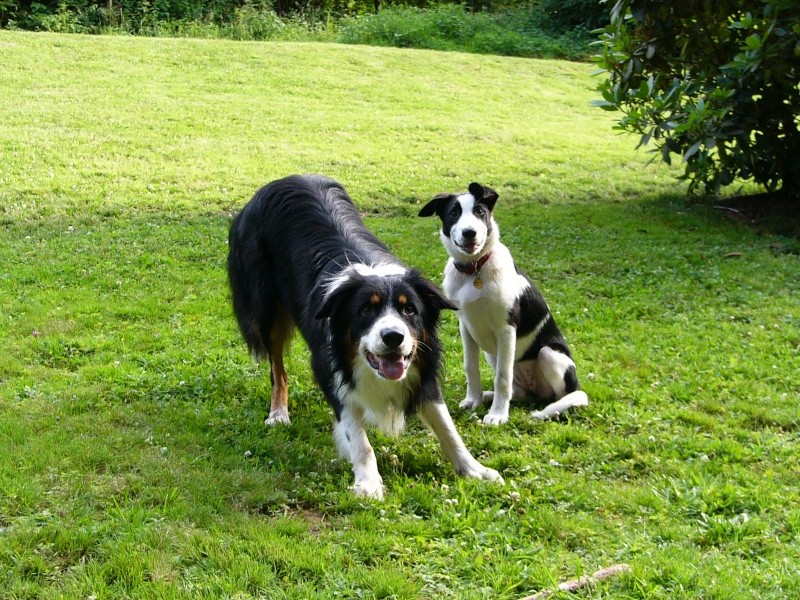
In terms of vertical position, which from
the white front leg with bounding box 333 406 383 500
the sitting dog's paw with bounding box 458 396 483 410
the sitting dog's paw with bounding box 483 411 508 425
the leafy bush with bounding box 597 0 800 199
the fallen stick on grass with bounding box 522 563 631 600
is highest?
the leafy bush with bounding box 597 0 800 199

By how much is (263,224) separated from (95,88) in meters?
11.7

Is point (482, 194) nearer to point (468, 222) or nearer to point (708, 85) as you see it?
point (468, 222)

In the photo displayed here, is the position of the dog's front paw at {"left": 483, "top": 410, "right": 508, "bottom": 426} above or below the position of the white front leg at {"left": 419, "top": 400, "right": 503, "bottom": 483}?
below

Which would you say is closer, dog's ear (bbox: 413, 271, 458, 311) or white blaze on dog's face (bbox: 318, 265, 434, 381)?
white blaze on dog's face (bbox: 318, 265, 434, 381)

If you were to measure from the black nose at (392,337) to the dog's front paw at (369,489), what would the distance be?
2.47 feet

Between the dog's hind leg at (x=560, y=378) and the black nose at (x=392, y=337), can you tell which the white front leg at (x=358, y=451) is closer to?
the black nose at (x=392, y=337)

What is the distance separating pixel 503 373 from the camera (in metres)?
5.43

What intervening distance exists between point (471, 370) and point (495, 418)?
0.47m

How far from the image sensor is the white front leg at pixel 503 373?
539 cm

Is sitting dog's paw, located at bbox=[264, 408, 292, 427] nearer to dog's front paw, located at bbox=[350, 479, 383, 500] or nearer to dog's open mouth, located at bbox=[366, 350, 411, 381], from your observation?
dog's front paw, located at bbox=[350, 479, 383, 500]

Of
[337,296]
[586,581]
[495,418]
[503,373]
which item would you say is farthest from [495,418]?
[586,581]

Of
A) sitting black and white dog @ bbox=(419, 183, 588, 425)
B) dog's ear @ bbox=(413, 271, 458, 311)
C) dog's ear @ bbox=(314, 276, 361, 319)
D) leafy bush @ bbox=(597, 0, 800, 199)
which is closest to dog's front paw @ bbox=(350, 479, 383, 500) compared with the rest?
dog's ear @ bbox=(314, 276, 361, 319)

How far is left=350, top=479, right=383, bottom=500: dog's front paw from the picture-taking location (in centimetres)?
423

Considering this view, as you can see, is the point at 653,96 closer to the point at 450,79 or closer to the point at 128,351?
the point at 128,351
